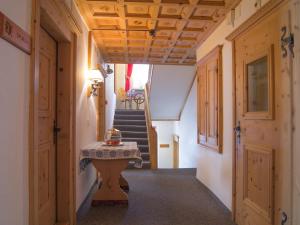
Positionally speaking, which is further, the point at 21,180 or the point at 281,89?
the point at 281,89

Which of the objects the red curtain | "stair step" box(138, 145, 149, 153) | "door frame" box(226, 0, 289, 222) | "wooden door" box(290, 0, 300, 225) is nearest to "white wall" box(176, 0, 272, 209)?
"door frame" box(226, 0, 289, 222)

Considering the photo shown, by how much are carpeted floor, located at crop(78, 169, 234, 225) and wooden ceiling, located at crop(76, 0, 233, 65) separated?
237 centimetres

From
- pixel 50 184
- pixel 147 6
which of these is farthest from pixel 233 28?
pixel 50 184

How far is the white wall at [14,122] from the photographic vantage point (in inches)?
50.1

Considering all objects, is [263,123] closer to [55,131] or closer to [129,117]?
[55,131]

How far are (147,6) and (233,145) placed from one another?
1845 mm

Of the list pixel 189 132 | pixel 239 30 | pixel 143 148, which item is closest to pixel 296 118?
pixel 239 30

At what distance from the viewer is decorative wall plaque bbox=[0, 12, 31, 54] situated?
1.23 meters

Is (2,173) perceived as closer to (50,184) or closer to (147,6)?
(50,184)

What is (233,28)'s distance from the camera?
2.93m

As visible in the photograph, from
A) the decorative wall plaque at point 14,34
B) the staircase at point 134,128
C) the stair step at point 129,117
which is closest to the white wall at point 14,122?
the decorative wall plaque at point 14,34

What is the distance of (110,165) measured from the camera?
3.28m

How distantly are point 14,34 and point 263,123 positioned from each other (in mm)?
1977

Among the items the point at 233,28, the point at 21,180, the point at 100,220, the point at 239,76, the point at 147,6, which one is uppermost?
the point at 147,6
